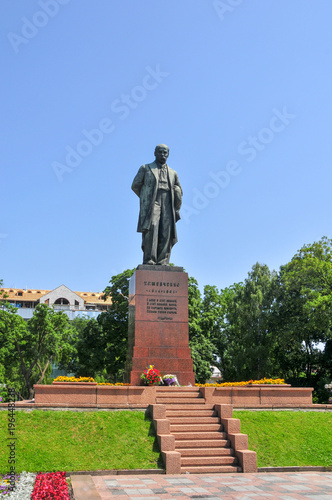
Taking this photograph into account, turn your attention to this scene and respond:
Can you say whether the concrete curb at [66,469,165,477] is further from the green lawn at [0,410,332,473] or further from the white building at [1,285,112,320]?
the white building at [1,285,112,320]

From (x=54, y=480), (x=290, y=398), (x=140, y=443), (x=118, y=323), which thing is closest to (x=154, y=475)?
(x=140, y=443)

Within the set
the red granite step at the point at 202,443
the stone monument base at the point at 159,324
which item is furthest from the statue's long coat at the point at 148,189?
the red granite step at the point at 202,443

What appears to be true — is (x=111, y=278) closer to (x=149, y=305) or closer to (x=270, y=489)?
(x=149, y=305)

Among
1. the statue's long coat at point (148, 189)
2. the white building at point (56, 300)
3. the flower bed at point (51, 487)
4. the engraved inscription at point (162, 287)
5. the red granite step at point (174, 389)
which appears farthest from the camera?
the white building at point (56, 300)

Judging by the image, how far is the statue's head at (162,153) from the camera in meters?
16.9

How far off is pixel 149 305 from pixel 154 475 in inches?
240

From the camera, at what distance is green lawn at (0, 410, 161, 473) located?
9.69m

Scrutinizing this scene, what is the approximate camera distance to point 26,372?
32312mm

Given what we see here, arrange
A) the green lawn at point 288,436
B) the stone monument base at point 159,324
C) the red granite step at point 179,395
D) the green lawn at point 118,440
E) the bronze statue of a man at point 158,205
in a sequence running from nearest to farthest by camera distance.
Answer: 1. the green lawn at point 118,440
2. the green lawn at point 288,436
3. the red granite step at point 179,395
4. the stone monument base at point 159,324
5. the bronze statue of a man at point 158,205

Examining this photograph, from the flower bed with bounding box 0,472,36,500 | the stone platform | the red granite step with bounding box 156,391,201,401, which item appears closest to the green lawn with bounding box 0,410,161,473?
the flower bed with bounding box 0,472,36,500

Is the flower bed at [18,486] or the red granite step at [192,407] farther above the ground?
the red granite step at [192,407]

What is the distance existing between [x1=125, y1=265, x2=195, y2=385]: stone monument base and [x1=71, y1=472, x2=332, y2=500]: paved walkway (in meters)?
4.75

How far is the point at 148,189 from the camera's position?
54.6 ft

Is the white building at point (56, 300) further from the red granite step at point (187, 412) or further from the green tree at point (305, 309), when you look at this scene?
the red granite step at point (187, 412)
